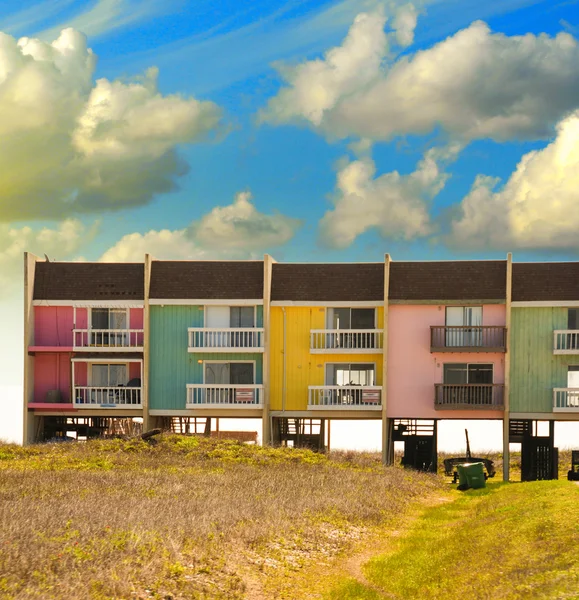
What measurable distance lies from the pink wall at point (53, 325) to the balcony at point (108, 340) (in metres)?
0.77

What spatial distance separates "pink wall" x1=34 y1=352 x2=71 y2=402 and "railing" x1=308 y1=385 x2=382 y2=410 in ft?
43.4

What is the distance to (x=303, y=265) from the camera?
4738cm

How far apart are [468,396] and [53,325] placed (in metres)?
22.1

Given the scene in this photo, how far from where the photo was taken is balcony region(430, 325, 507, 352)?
44.9 m

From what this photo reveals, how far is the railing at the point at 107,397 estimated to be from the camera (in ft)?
156

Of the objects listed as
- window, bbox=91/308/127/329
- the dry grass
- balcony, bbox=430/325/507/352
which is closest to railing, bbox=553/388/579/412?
balcony, bbox=430/325/507/352

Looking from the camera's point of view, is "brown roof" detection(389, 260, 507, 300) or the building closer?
the building

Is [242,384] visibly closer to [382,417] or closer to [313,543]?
[382,417]

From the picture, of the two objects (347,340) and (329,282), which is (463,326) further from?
(329,282)

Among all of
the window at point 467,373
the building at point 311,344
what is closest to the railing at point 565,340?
the building at point 311,344

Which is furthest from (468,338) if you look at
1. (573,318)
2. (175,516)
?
(175,516)

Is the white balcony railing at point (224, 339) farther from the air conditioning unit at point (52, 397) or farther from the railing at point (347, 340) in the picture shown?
the air conditioning unit at point (52, 397)

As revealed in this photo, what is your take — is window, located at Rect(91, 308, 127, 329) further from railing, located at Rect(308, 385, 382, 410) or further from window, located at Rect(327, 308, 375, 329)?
window, located at Rect(327, 308, 375, 329)

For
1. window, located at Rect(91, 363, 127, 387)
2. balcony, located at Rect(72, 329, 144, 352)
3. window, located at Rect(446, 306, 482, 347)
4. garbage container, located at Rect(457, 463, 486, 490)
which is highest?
window, located at Rect(446, 306, 482, 347)
